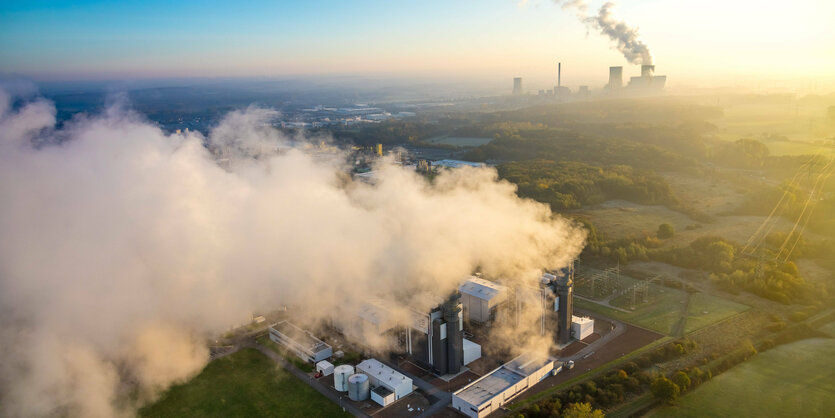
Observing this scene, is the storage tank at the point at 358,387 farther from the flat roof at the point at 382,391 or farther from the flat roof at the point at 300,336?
the flat roof at the point at 300,336

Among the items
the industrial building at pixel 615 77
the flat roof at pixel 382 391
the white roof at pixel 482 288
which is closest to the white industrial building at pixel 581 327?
the white roof at pixel 482 288

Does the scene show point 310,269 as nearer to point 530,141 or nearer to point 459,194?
point 459,194

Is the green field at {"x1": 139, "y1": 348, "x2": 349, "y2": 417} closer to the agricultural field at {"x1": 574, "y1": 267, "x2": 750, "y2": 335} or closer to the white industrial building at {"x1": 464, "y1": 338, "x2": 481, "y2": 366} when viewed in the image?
the white industrial building at {"x1": 464, "y1": 338, "x2": 481, "y2": 366}

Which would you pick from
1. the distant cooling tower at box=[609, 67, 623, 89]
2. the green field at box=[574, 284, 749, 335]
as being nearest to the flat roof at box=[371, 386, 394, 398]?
the green field at box=[574, 284, 749, 335]

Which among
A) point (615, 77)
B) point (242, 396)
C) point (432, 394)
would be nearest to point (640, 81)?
point (615, 77)

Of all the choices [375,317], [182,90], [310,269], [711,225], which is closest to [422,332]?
[375,317]

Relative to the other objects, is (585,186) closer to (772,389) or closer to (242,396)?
(772,389)
